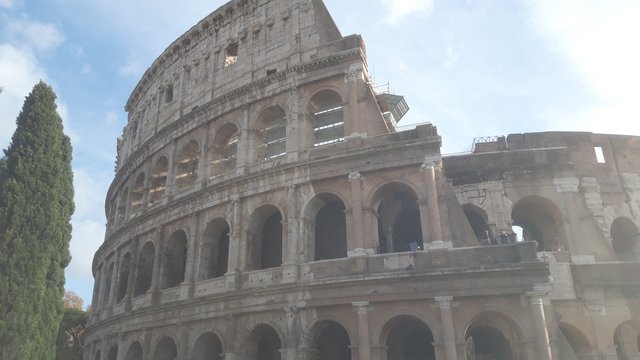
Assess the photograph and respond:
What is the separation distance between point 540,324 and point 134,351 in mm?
15369

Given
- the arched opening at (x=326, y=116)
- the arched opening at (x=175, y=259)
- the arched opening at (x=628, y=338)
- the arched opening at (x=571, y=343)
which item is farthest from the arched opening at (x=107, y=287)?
the arched opening at (x=628, y=338)

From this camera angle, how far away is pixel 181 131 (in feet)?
72.2

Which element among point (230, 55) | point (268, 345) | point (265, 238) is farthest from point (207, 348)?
point (230, 55)

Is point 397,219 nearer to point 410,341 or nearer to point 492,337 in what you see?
point 410,341

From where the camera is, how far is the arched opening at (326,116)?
18312mm

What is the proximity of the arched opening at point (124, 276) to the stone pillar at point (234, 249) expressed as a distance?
25.7ft

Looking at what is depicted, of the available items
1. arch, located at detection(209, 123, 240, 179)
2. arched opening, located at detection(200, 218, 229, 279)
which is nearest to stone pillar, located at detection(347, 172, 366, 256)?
arched opening, located at detection(200, 218, 229, 279)

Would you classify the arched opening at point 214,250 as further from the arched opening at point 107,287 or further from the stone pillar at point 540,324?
the stone pillar at point 540,324

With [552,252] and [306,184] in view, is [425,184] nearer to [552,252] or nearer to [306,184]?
[306,184]

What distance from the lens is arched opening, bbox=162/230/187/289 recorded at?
65.1 ft

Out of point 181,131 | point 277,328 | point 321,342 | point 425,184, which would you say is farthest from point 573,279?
point 181,131

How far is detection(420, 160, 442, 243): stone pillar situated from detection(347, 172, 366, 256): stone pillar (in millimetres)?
2063

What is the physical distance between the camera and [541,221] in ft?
60.2

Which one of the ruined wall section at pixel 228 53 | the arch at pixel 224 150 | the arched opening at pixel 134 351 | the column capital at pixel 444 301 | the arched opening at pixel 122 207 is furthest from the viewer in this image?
the arched opening at pixel 122 207
